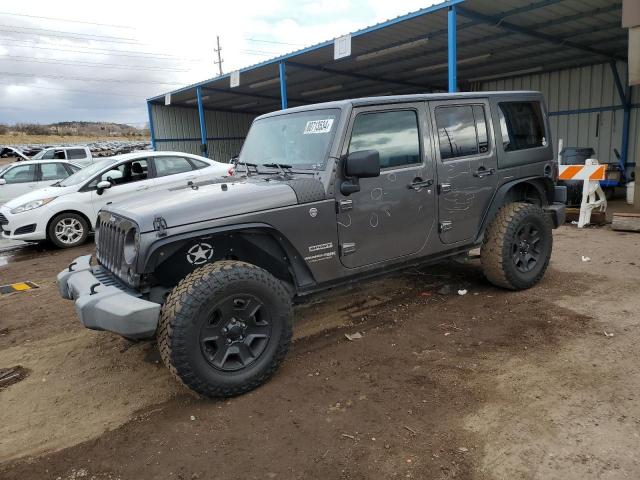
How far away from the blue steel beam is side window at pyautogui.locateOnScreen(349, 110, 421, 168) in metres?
6.65

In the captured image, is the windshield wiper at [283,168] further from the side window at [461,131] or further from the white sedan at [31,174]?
the white sedan at [31,174]

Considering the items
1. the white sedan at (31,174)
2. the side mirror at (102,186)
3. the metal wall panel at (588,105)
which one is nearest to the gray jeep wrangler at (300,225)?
the side mirror at (102,186)

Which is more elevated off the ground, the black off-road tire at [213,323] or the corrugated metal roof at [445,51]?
the corrugated metal roof at [445,51]

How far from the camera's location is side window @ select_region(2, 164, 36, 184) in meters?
11.2

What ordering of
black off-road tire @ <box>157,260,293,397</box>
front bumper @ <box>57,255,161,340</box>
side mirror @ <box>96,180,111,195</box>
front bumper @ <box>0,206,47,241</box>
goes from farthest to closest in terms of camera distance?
1. front bumper @ <box>0,206,47,241</box>
2. side mirror @ <box>96,180,111,195</box>
3. black off-road tire @ <box>157,260,293,397</box>
4. front bumper @ <box>57,255,161,340</box>

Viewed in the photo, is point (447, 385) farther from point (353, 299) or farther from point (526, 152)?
point (526, 152)

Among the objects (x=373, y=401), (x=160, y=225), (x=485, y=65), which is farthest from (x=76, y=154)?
(x=373, y=401)

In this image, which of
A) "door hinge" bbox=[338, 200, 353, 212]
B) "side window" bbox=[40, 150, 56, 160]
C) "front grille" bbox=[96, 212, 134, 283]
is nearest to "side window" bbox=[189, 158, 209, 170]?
"front grille" bbox=[96, 212, 134, 283]

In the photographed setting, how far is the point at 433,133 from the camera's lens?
4.12m

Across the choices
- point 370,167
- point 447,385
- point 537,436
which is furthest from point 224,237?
point 537,436

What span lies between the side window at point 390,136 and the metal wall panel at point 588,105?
12.7 m

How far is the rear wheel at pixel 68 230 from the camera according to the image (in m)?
8.46

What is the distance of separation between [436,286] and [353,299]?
3.29 ft

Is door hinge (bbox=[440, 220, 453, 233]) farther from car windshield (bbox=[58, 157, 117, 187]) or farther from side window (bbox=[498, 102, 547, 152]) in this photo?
car windshield (bbox=[58, 157, 117, 187])
